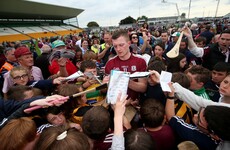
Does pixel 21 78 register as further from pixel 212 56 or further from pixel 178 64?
pixel 212 56

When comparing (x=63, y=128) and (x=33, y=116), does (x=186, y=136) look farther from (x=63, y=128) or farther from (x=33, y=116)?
(x=33, y=116)

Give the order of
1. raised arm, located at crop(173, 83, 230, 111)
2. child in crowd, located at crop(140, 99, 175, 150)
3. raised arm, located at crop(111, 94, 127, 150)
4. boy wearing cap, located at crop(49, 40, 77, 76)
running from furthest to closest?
boy wearing cap, located at crop(49, 40, 77, 76)
raised arm, located at crop(173, 83, 230, 111)
child in crowd, located at crop(140, 99, 175, 150)
raised arm, located at crop(111, 94, 127, 150)

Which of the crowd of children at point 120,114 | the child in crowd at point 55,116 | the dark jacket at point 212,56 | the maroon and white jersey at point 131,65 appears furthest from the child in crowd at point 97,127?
the dark jacket at point 212,56

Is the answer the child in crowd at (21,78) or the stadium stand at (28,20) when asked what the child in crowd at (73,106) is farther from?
the stadium stand at (28,20)

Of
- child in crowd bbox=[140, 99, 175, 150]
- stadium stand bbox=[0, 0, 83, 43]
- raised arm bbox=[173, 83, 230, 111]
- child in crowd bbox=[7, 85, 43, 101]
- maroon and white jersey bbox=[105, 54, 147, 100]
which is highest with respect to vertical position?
stadium stand bbox=[0, 0, 83, 43]

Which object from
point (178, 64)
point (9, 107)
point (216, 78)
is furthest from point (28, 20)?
point (216, 78)

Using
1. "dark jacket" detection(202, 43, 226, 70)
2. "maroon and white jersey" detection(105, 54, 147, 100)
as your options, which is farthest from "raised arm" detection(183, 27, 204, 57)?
"maroon and white jersey" detection(105, 54, 147, 100)

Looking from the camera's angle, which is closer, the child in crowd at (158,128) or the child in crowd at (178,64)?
the child in crowd at (158,128)

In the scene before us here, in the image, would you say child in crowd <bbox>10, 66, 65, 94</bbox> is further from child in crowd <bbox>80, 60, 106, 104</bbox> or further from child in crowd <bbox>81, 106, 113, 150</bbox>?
child in crowd <bbox>81, 106, 113, 150</bbox>

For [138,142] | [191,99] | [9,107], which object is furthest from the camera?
[9,107]

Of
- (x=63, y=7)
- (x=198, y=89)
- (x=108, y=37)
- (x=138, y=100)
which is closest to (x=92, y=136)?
(x=138, y=100)

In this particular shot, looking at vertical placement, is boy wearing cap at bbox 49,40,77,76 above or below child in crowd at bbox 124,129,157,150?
above

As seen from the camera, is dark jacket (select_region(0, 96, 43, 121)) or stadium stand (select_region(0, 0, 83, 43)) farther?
stadium stand (select_region(0, 0, 83, 43))

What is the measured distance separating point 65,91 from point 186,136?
4.86 ft
